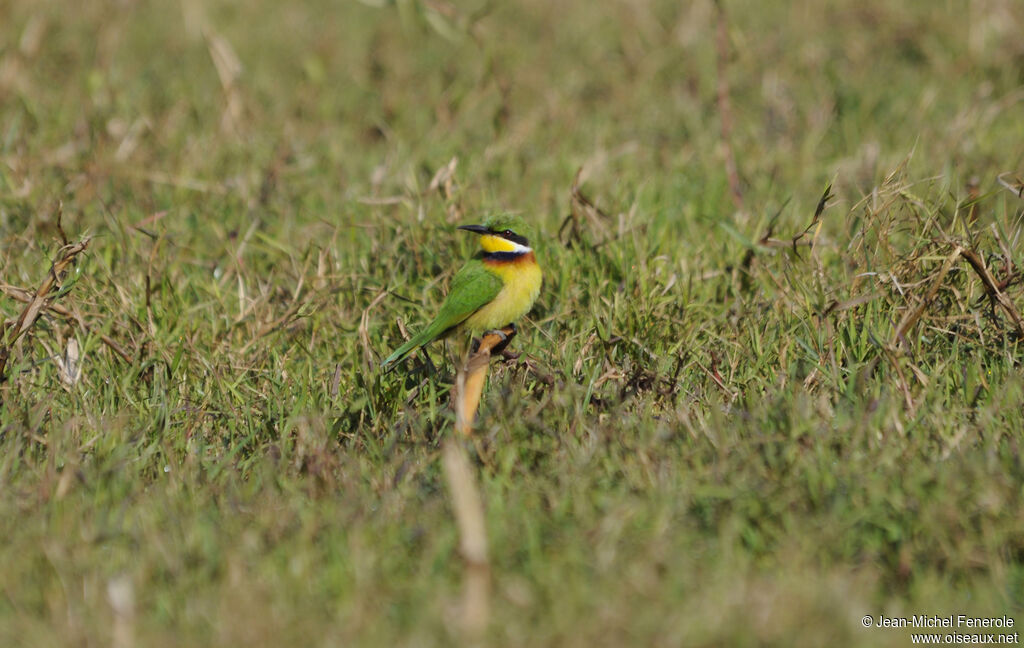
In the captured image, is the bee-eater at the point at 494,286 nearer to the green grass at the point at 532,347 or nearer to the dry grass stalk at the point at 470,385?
the green grass at the point at 532,347

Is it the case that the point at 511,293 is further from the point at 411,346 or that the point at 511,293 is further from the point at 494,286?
the point at 411,346

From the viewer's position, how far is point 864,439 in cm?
344

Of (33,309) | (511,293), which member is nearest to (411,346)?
(511,293)

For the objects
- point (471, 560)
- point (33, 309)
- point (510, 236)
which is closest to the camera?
point (471, 560)

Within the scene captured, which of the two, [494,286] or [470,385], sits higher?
[470,385]

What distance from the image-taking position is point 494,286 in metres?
4.45

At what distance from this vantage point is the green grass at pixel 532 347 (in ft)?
9.52

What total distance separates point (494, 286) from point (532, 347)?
273mm

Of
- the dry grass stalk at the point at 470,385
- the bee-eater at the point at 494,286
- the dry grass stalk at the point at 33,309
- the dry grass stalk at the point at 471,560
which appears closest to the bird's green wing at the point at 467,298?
the bee-eater at the point at 494,286

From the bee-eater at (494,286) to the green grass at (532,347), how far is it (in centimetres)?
14

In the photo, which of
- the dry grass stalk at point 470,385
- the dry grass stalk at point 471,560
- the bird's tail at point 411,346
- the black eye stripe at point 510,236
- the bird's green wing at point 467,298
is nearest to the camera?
the dry grass stalk at point 471,560

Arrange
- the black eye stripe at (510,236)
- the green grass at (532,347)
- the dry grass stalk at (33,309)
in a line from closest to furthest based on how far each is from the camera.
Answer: the green grass at (532,347)
the dry grass stalk at (33,309)
the black eye stripe at (510,236)

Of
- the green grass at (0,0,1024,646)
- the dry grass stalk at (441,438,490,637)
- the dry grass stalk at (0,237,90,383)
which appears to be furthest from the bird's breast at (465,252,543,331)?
the dry grass stalk at (441,438,490,637)

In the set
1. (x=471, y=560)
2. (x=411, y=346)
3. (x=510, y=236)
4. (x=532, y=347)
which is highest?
(x=471, y=560)
